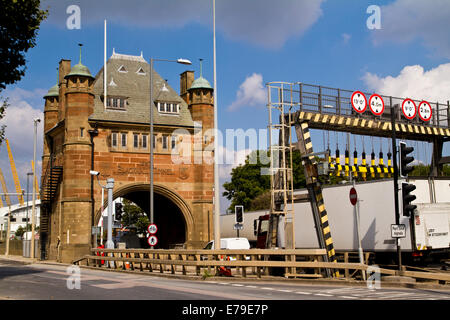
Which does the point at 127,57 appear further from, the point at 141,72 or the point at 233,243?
the point at 233,243

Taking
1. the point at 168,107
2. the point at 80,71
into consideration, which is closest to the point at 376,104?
the point at 168,107

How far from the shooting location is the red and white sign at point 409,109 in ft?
78.6

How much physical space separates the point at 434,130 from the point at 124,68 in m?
27.8

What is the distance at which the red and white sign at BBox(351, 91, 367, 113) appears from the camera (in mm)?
22594

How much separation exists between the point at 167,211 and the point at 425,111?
26370 mm

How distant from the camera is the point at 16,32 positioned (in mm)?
17828

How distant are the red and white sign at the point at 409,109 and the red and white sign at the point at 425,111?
0.53m

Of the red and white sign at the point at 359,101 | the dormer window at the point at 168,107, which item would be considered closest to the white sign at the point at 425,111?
the red and white sign at the point at 359,101

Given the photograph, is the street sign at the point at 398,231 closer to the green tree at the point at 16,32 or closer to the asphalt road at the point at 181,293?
the asphalt road at the point at 181,293

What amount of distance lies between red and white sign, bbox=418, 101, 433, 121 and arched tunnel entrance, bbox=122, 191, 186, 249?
22.2 metres

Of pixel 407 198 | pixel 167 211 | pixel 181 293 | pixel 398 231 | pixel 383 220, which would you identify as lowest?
pixel 181 293

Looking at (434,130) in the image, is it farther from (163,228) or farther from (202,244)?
(163,228)

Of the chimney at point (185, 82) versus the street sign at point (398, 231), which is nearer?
the street sign at point (398, 231)
